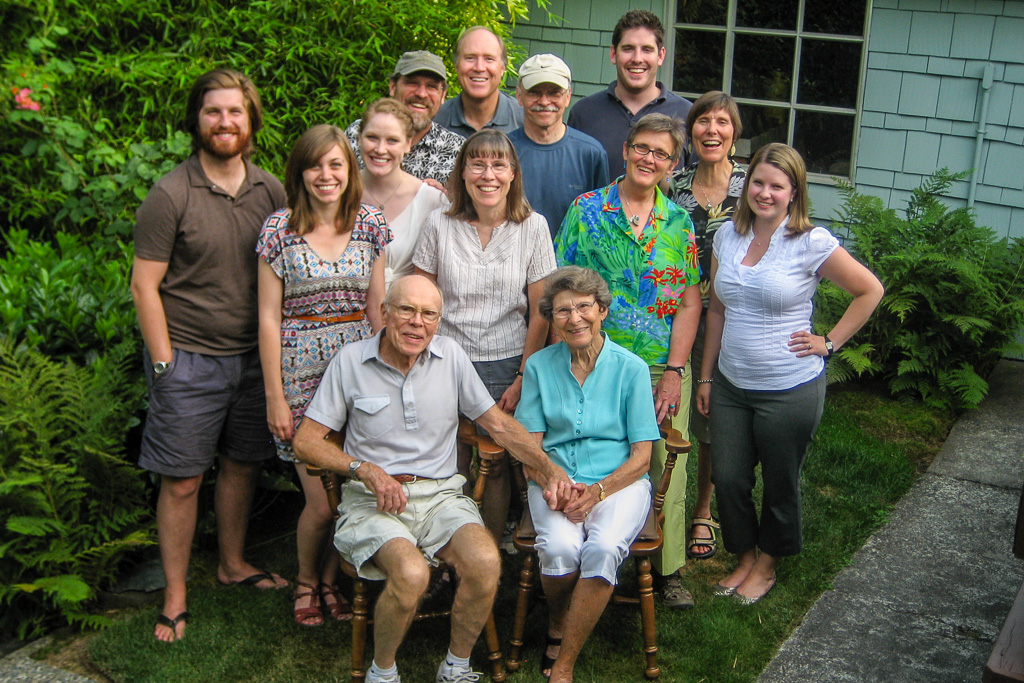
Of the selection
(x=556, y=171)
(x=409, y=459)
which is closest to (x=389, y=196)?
(x=556, y=171)

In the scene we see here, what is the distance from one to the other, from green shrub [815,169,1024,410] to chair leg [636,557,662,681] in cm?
282

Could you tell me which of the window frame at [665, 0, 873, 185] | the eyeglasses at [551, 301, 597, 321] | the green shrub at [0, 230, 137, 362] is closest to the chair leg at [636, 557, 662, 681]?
the eyeglasses at [551, 301, 597, 321]

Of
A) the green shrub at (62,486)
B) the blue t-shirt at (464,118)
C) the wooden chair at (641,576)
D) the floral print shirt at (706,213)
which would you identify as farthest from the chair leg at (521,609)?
the blue t-shirt at (464,118)

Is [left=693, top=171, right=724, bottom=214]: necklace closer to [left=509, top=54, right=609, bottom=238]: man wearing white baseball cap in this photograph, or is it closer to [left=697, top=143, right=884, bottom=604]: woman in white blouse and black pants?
[left=697, top=143, right=884, bottom=604]: woman in white blouse and black pants

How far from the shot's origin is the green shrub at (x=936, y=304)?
5.38m

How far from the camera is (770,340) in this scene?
3.28 meters

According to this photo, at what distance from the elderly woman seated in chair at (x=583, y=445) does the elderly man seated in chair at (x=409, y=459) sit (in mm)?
97

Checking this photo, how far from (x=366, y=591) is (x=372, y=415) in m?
0.62

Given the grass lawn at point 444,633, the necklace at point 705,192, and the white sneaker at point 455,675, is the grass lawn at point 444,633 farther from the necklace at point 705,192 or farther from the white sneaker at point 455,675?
the necklace at point 705,192

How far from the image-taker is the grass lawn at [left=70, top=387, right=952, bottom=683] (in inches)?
125

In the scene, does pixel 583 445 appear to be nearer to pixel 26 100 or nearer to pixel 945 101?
pixel 26 100

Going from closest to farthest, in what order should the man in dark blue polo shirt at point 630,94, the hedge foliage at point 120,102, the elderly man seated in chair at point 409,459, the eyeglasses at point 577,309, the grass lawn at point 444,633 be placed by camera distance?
the elderly man seated in chair at point 409,459 → the eyeglasses at point 577,309 → the grass lawn at point 444,633 → the hedge foliage at point 120,102 → the man in dark blue polo shirt at point 630,94

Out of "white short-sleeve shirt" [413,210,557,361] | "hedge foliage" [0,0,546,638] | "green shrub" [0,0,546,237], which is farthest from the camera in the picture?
"green shrub" [0,0,546,237]

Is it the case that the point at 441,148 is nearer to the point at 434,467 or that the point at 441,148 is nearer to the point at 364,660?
the point at 434,467
